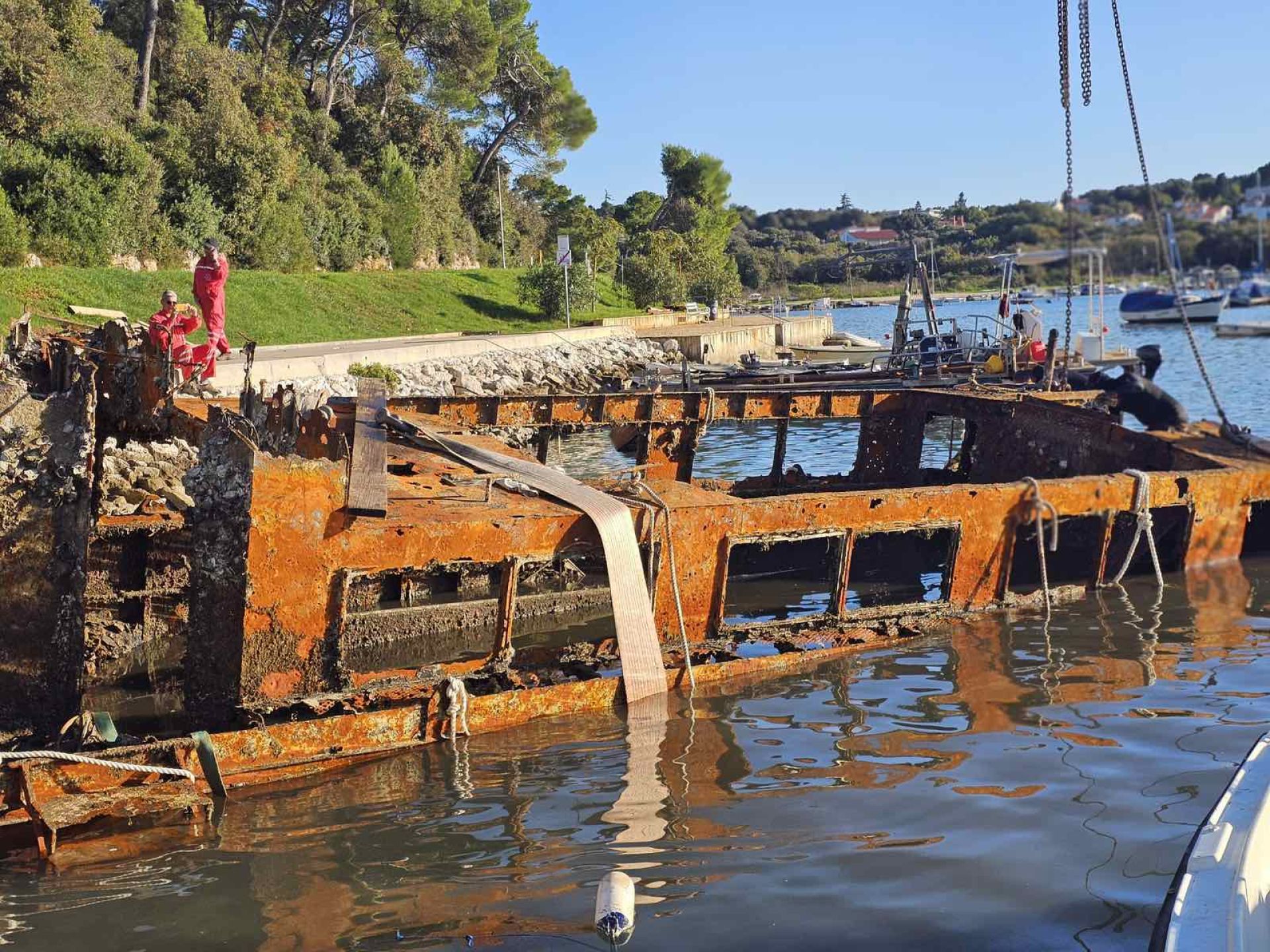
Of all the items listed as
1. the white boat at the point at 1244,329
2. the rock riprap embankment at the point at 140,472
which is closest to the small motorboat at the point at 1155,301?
the rock riprap embankment at the point at 140,472

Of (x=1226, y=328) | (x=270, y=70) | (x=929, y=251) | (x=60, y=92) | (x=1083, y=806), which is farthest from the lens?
(x=1226, y=328)

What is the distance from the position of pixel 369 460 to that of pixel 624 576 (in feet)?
5.90

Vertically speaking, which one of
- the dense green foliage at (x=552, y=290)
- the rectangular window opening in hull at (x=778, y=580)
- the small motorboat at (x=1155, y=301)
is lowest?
the rectangular window opening in hull at (x=778, y=580)

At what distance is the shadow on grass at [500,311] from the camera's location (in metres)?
46.5

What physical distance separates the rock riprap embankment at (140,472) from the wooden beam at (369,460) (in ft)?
11.2

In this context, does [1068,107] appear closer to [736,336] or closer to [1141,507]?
[1141,507]

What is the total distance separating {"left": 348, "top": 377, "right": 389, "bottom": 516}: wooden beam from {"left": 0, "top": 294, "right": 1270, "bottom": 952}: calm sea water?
1.62m

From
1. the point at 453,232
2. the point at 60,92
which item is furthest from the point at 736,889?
the point at 453,232

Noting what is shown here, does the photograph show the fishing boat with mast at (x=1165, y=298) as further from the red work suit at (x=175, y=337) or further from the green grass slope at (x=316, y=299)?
the green grass slope at (x=316, y=299)

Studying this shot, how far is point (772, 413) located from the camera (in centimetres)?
1428

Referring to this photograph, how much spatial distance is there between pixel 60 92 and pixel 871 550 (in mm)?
26374

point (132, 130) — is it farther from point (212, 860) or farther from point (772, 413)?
point (212, 860)

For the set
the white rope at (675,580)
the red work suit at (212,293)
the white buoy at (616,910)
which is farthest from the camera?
the red work suit at (212,293)

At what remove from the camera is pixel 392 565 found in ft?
23.6
